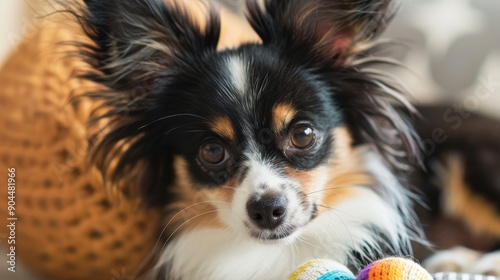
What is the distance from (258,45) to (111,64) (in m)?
0.49

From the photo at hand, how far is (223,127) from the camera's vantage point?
180cm

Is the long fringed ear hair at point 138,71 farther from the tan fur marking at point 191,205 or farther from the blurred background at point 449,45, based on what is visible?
the blurred background at point 449,45

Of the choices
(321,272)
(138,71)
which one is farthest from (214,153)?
(321,272)

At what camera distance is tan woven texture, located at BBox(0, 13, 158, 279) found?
6.80 ft

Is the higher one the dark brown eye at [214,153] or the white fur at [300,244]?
the dark brown eye at [214,153]

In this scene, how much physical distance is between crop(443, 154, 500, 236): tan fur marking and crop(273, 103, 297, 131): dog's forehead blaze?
112cm

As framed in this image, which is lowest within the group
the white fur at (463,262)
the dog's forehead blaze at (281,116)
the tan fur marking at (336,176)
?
the white fur at (463,262)

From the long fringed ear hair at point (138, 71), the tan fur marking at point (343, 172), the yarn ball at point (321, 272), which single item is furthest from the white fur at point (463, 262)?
the long fringed ear hair at point (138, 71)

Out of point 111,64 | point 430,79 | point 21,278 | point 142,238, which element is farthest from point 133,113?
point 430,79

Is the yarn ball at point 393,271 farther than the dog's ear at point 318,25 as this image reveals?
No

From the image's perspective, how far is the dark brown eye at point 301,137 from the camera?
1796mm

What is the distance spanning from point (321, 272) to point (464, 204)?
136 cm

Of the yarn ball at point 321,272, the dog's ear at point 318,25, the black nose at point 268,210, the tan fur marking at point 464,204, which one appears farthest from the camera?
the tan fur marking at point 464,204

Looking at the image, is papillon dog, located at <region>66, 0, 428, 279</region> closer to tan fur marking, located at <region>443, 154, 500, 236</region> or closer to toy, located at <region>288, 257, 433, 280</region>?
toy, located at <region>288, 257, 433, 280</region>
